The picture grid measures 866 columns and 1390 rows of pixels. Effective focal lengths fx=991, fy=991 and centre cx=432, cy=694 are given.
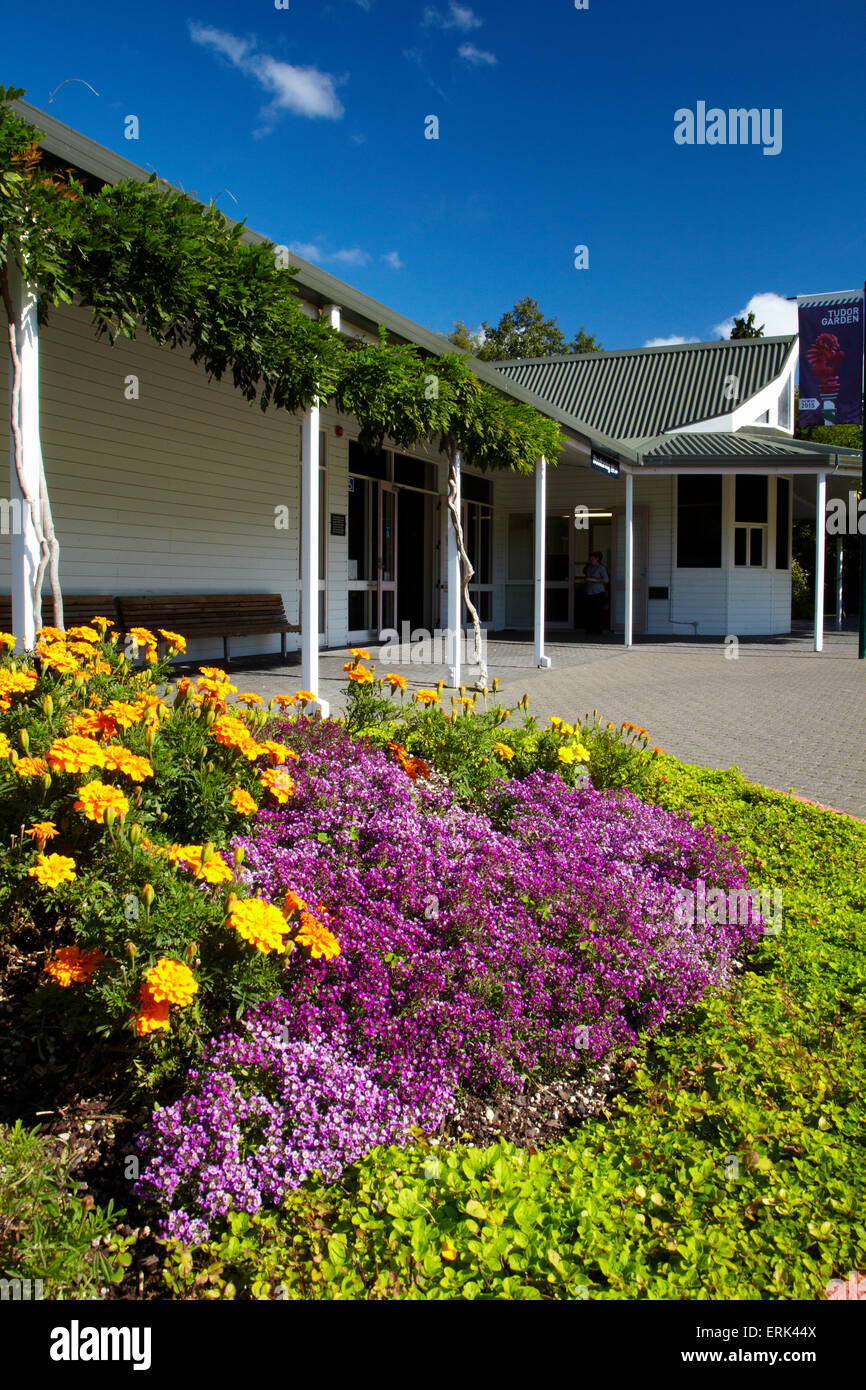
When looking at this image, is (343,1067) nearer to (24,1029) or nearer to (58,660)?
(24,1029)

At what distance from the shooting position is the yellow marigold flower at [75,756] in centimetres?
263

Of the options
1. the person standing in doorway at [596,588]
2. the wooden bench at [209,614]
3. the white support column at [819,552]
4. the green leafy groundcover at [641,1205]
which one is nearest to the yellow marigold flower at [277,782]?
the green leafy groundcover at [641,1205]

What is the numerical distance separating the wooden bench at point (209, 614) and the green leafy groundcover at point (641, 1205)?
28.4 ft

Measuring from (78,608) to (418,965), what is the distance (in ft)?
26.5

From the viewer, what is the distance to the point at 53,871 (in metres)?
2.41

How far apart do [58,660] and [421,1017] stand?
1.85 meters

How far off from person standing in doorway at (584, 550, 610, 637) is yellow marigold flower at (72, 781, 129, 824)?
63.7ft

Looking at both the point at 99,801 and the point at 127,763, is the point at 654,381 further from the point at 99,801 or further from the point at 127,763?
the point at 99,801

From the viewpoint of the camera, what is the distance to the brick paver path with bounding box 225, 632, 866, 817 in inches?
297

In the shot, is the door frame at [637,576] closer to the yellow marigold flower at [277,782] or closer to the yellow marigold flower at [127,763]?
the yellow marigold flower at [277,782]

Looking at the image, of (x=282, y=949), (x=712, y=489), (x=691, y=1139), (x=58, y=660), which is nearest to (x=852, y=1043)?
(x=691, y=1139)

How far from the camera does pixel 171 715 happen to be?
11.1 feet

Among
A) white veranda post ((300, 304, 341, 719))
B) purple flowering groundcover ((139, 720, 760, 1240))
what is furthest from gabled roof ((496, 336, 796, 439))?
purple flowering groundcover ((139, 720, 760, 1240))

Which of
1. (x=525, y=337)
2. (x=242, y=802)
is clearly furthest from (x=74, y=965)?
(x=525, y=337)
